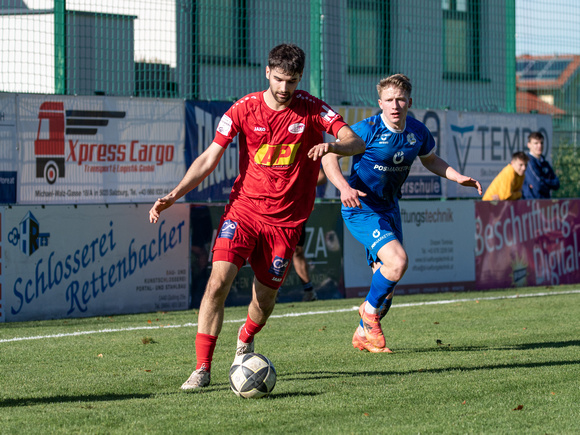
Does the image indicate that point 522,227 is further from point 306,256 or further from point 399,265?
point 399,265

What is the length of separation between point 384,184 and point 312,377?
2.18m

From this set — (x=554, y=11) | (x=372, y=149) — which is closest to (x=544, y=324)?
(x=372, y=149)

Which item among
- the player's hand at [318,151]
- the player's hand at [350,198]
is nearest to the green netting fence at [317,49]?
the player's hand at [350,198]

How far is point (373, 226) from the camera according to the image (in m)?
7.32

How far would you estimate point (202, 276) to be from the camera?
1123cm

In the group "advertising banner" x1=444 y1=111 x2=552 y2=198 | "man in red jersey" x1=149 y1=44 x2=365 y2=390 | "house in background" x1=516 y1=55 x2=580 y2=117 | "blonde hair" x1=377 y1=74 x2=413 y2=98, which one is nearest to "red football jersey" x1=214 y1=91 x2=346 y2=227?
"man in red jersey" x1=149 y1=44 x2=365 y2=390

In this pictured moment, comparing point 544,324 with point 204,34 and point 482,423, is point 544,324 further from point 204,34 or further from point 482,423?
point 204,34

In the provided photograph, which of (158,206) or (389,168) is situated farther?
(389,168)

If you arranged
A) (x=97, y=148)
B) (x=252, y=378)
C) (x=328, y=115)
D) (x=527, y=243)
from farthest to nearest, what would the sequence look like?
(x=527, y=243) < (x=97, y=148) < (x=328, y=115) < (x=252, y=378)

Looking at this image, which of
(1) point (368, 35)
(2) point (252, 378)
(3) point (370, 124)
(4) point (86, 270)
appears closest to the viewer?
(2) point (252, 378)

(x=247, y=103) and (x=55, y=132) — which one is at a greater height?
(x=55, y=132)

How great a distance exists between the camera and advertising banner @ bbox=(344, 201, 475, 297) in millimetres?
12594

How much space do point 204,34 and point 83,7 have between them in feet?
6.20

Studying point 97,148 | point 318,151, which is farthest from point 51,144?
point 318,151
